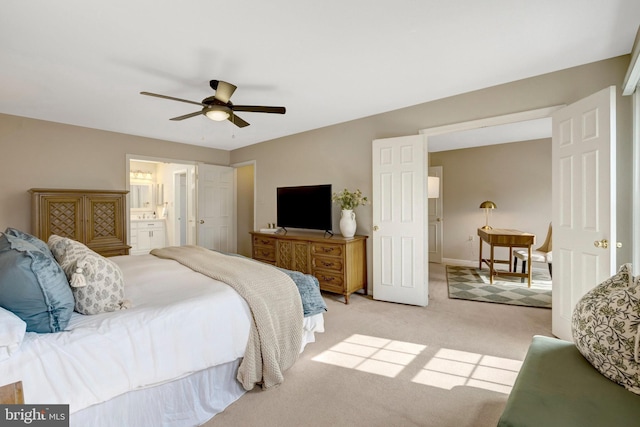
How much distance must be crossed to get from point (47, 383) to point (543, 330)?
3.72 metres

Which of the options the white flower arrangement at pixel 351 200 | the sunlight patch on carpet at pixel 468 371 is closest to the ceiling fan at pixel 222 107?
the white flower arrangement at pixel 351 200

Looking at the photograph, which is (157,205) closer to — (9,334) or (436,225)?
(436,225)

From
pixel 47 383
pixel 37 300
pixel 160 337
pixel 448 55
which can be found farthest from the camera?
pixel 448 55

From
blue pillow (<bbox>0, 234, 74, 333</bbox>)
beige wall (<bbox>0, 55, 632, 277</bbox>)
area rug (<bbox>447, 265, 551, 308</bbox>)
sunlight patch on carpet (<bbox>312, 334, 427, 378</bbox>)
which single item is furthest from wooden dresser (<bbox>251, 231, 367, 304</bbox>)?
blue pillow (<bbox>0, 234, 74, 333</bbox>)

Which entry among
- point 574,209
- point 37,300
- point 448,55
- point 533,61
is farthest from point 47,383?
point 533,61

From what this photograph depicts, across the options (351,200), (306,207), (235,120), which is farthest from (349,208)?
(235,120)

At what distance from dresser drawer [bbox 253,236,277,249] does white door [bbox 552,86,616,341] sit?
341 cm

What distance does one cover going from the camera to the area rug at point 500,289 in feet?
12.4

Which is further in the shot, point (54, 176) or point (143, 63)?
point (54, 176)

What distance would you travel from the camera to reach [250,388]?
1842 mm

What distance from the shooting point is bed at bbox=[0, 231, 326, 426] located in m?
1.24

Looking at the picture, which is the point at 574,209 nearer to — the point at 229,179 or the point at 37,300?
the point at 37,300

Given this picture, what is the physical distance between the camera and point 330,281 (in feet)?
12.6

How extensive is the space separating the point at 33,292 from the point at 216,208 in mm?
4747
